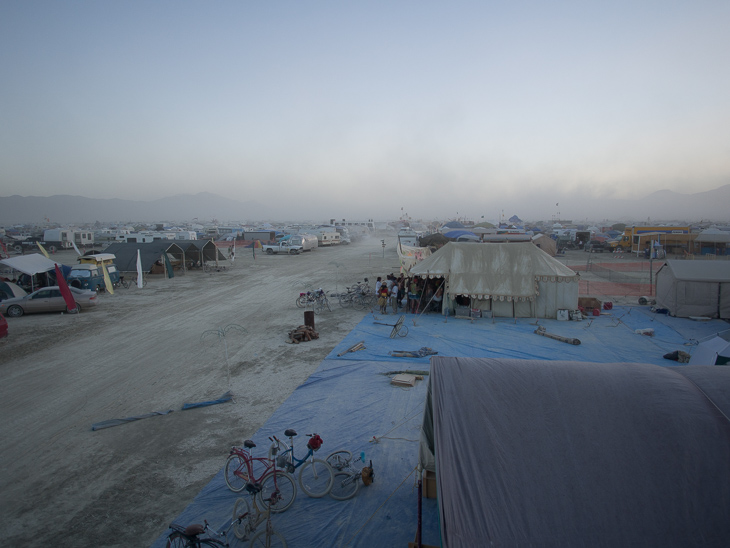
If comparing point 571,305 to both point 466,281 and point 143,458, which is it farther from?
point 143,458

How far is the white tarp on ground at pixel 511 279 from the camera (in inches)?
614

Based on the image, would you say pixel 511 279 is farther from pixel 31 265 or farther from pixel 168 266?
pixel 168 266

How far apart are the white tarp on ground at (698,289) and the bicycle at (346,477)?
15404mm

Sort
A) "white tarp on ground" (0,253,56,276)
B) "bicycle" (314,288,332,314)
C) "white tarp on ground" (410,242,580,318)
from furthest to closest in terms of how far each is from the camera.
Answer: "white tarp on ground" (0,253,56,276), "bicycle" (314,288,332,314), "white tarp on ground" (410,242,580,318)

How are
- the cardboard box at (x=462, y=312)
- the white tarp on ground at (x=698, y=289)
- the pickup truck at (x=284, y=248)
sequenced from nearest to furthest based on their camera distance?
the white tarp on ground at (x=698, y=289) → the cardboard box at (x=462, y=312) → the pickup truck at (x=284, y=248)

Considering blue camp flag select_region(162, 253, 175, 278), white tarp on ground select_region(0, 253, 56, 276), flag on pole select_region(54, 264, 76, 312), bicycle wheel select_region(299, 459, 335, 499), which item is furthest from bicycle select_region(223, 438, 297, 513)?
blue camp flag select_region(162, 253, 175, 278)

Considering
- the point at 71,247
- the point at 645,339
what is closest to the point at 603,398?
the point at 645,339

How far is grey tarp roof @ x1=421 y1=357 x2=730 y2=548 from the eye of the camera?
3.60 meters

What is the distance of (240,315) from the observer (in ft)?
56.1

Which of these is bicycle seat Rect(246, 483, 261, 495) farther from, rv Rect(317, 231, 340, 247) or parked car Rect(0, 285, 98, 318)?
rv Rect(317, 231, 340, 247)

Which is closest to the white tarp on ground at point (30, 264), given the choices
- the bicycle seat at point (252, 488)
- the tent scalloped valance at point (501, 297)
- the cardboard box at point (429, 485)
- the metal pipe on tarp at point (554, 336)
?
the tent scalloped valance at point (501, 297)

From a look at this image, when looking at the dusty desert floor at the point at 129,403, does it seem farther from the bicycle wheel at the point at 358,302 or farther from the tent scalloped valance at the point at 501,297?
the tent scalloped valance at the point at 501,297

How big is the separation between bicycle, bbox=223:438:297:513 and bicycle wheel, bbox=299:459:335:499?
0.27 meters

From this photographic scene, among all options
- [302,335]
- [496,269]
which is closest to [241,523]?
[302,335]
